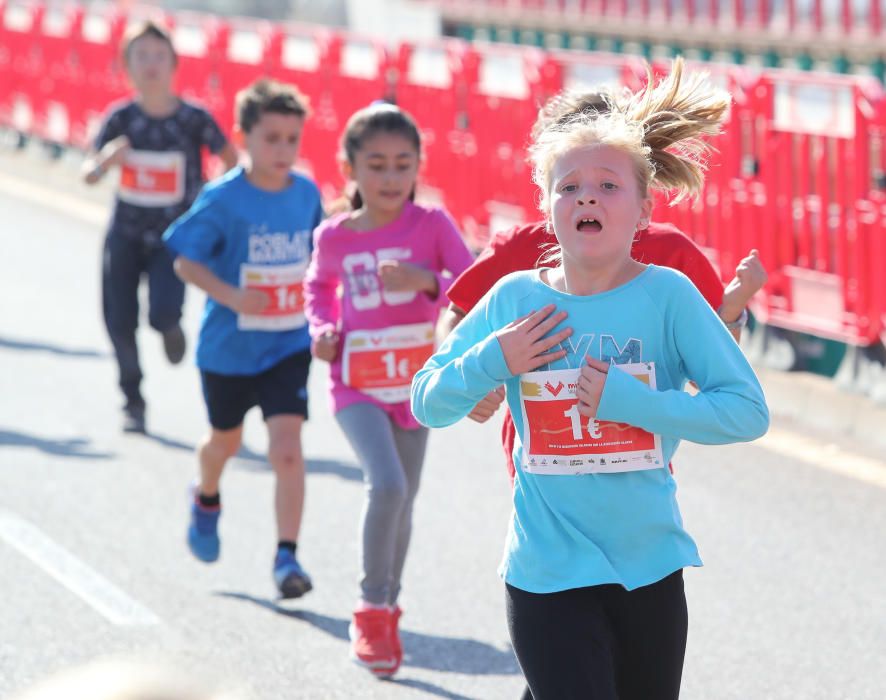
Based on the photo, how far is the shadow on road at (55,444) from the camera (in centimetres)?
848

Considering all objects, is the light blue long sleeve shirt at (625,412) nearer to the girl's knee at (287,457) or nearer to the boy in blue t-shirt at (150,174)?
the girl's knee at (287,457)

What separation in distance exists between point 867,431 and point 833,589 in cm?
237

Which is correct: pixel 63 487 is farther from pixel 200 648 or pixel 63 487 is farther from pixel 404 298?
pixel 404 298

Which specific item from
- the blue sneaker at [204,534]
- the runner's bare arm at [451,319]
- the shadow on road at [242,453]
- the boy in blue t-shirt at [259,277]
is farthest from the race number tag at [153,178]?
the runner's bare arm at [451,319]

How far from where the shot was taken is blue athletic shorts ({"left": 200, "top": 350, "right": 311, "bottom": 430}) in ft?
20.7

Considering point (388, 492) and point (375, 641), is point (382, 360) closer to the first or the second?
point (388, 492)

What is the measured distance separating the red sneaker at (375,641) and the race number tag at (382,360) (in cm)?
66

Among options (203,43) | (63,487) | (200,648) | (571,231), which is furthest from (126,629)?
(203,43)

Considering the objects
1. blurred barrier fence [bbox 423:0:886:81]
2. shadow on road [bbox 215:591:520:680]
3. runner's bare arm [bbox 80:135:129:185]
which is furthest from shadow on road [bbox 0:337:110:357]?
blurred barrier fence [bbox 423:0:886:81]

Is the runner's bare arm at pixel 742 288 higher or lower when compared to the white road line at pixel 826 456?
higher

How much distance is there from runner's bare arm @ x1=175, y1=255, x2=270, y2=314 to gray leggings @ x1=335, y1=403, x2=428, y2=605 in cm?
71

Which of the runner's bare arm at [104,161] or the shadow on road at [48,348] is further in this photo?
the shadow on road at [48,348]

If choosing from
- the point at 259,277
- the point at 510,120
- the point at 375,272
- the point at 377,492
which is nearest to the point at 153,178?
the point at 259,277

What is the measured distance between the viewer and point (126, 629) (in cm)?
592
